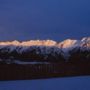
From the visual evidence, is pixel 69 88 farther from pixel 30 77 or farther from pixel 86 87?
pixel 30 77

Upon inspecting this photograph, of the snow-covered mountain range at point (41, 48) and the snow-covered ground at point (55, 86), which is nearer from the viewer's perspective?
the snow-covered ground at point (55, 86)

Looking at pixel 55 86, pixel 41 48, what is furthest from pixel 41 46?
pixel 55 86

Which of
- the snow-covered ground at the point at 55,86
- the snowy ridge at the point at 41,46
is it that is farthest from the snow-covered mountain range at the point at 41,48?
the snow-covered ground at the point at 55,86

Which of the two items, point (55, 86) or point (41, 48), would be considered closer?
point (55, 86)

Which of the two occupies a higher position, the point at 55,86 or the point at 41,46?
the point at 41,46

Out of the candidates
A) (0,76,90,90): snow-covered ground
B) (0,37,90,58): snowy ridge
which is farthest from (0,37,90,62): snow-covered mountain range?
(0,76,90,90): snow-covered ground

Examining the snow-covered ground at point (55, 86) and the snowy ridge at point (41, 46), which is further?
the snowy ridge at point (41, 46)

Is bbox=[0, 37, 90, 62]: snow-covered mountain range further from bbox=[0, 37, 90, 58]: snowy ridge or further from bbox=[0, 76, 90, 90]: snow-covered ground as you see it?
bbox=[0, 76, 90, 90]: snow-covered ground

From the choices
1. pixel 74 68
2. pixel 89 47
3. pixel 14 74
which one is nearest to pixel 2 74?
pixel 14 74

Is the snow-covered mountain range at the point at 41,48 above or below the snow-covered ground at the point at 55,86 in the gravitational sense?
above

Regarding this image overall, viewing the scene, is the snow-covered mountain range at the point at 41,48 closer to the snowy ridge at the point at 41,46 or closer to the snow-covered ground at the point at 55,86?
the snowy ridge at the point at 41,46

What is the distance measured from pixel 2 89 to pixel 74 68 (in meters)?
10.5

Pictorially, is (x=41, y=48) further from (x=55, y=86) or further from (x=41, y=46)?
(x=55, y=86)

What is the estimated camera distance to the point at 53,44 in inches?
1438
